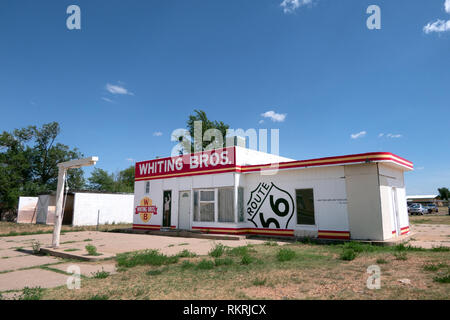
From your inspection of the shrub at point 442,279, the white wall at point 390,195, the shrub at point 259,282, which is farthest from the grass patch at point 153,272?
the white wall at point 390,195

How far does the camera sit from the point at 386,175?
12.0m

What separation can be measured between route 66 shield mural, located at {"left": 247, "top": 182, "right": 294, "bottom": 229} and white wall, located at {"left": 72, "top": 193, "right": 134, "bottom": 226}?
1939 cm

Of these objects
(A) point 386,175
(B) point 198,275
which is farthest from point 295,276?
(A) point 386,175

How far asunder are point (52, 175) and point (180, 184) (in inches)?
1607

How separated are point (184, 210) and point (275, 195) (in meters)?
5.89

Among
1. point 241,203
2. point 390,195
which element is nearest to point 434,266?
point 390,195

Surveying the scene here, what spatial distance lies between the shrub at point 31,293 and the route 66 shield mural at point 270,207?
1017 cm

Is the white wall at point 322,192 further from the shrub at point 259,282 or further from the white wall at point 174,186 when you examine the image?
the shrub at point 259,282

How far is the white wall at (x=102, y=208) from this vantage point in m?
27.0

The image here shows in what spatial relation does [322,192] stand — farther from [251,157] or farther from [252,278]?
[252,278]

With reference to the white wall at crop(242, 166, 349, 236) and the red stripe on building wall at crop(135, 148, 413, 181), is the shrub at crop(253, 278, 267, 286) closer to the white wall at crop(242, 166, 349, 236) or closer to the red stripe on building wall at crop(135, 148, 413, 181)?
the white wall at crop(242, 166, 349, 236)

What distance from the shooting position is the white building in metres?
11.2

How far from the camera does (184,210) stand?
55.5 ft
